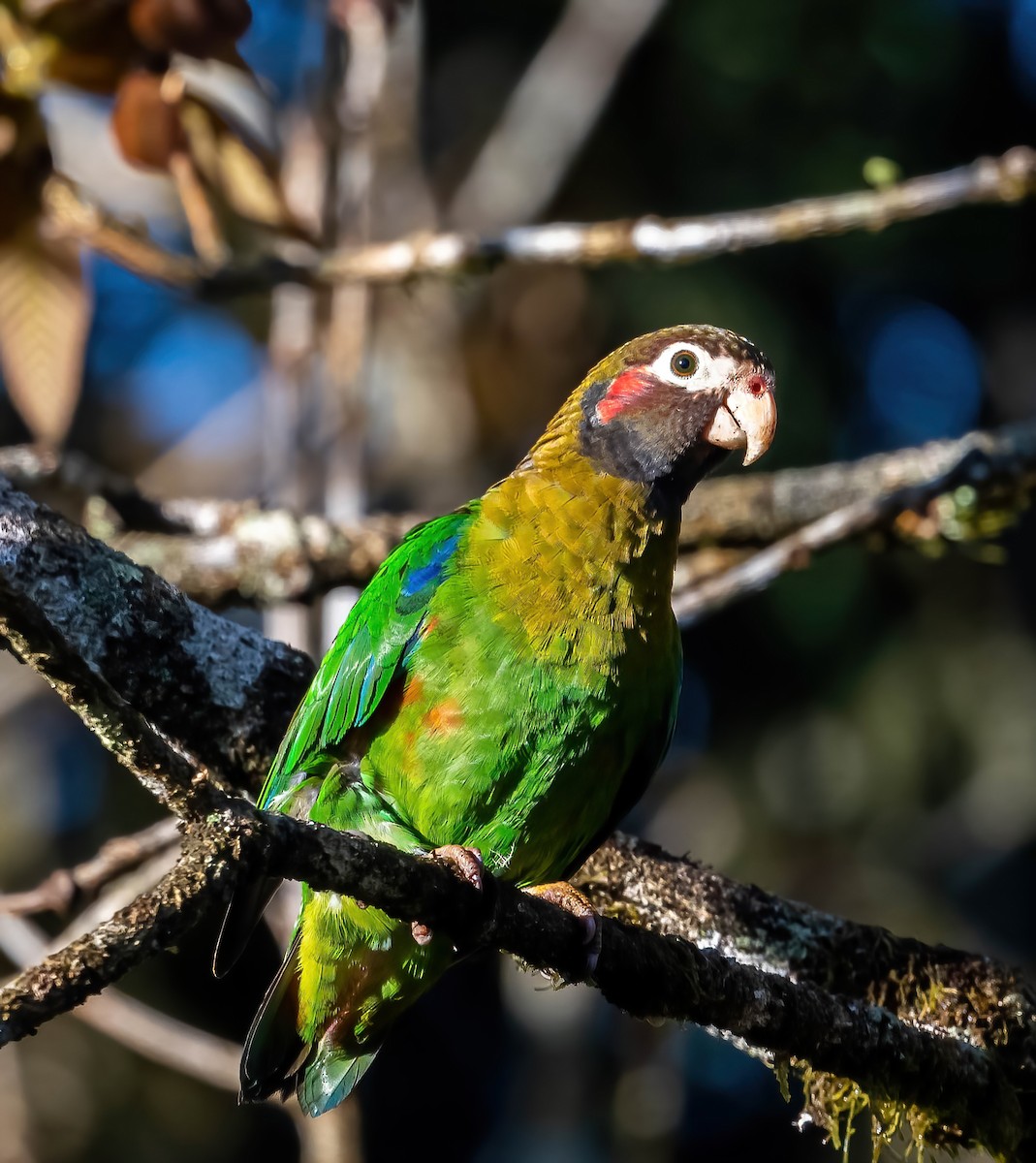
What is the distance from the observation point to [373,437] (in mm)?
9070

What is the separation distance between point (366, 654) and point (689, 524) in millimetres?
1915

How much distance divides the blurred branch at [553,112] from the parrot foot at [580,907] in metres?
5.31

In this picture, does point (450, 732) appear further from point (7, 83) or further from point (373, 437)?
point (373, 437)

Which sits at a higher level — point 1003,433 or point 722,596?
point 1003,433

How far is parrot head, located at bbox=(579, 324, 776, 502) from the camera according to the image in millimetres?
3844

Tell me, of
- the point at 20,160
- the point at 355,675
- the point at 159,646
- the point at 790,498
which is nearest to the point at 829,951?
the point at 355,675

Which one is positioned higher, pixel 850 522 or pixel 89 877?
pixel 850 522

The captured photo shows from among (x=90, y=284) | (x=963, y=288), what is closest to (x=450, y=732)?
(x=90, y=284)

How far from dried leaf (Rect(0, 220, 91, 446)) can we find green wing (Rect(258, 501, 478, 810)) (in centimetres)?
108

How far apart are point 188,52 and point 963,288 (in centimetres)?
671

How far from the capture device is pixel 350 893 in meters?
2.20

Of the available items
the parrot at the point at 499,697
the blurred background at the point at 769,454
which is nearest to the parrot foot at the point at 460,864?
the parrot at the point at 499,697

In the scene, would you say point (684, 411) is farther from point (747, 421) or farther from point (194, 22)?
point (194, 22)

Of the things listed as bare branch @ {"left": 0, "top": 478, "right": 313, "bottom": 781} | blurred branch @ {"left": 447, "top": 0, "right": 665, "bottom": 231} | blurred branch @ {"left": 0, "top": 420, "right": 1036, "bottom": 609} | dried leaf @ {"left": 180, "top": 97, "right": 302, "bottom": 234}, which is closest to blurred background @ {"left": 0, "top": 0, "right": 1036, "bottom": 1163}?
blurred branch @ {"left": 447, "top": 0, "right": 665, "bottom": 231}
